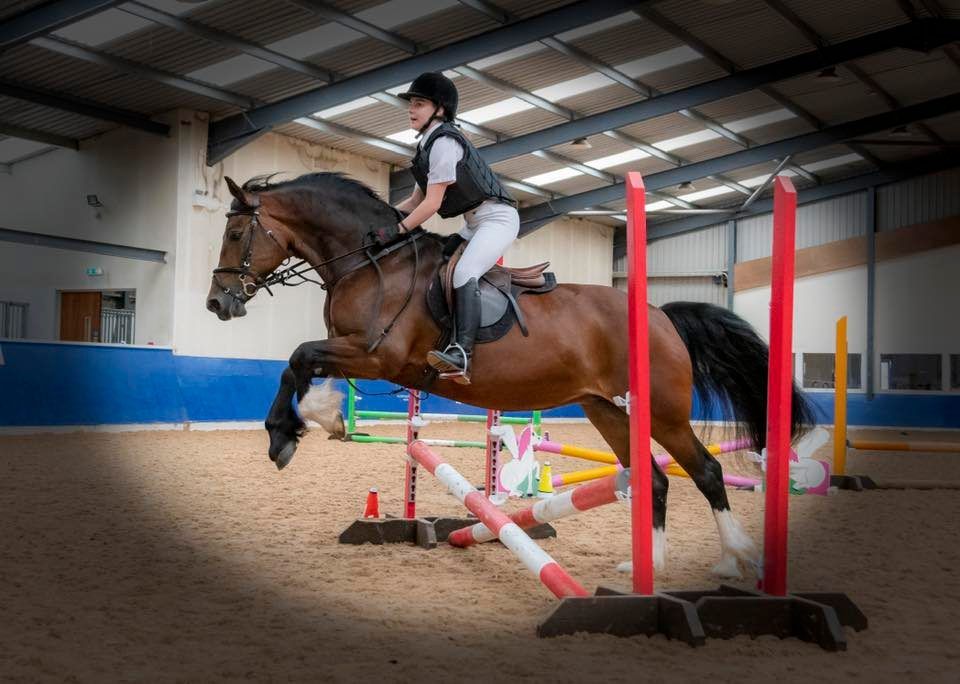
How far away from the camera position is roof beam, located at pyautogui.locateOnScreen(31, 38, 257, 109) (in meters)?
10.0

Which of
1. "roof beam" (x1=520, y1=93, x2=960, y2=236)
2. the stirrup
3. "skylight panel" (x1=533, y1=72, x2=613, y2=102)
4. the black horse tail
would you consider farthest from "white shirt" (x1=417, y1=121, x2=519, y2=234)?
"roof beam" (x1=520, y1=93, x2=960, y2=236)

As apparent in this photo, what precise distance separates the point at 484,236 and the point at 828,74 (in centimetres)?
1027

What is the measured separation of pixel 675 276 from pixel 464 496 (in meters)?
18.4

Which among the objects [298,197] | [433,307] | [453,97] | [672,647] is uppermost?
[453,97]

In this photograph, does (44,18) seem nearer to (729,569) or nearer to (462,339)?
(462,339)

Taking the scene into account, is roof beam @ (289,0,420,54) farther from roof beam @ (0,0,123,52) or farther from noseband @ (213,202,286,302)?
noseband @ (213,202,286,302)

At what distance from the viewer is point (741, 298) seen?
67.8 ft

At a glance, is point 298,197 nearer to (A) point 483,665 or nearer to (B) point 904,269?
(A) point 483,665

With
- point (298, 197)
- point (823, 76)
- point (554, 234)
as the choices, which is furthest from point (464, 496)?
point (554, 234)

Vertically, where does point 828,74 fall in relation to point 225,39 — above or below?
above

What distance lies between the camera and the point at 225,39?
Answer: 10094mm

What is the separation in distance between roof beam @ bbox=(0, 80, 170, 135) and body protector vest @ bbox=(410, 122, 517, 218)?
9.11m

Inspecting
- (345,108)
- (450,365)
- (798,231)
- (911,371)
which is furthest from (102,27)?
(911,371)

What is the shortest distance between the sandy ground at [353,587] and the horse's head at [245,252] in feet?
3.52
